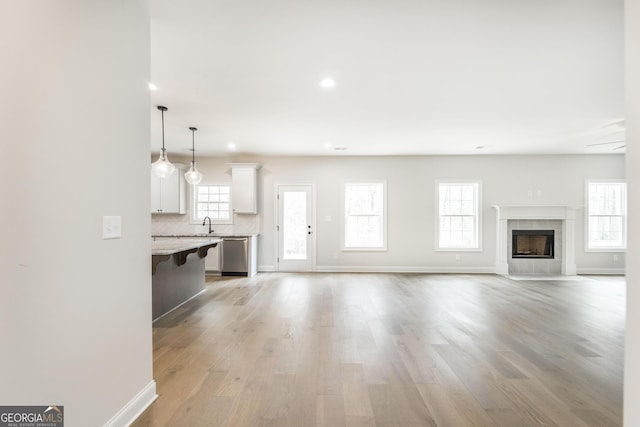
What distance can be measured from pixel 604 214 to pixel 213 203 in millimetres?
9143

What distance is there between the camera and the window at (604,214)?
7.18 m

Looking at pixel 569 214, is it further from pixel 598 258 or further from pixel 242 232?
pixel 242 232

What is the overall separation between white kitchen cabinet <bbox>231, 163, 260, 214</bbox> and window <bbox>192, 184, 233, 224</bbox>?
16.6 inches

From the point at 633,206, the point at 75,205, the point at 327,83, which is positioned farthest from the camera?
the point at 327,83

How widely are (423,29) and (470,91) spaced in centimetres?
149

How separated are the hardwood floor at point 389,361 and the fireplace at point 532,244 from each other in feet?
7.03

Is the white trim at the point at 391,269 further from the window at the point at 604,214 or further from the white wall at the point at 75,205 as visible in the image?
the white wall at the point at 75,205

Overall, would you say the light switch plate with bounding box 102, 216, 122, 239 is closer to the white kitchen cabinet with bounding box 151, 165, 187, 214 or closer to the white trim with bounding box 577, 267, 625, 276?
the white kitchen cabinet with bounding box 151, 165, 187, 214

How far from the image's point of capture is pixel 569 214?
7031 millimetres

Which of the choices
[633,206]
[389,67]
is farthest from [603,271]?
[633,206]

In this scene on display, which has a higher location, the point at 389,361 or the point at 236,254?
the point at 236,254

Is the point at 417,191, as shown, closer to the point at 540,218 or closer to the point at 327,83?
the point at 540,218

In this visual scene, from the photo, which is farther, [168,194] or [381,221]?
[381,221]

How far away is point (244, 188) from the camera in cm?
712
